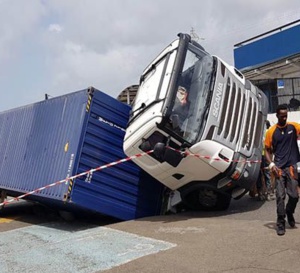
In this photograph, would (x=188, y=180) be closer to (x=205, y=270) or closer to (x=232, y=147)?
(x=232, y=147)

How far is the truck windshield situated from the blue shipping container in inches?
61.2

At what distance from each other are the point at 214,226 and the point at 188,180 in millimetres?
1084

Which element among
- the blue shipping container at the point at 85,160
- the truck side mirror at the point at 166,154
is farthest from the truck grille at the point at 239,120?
the blue shipping container at the point at 85,160

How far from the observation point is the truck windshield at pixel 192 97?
24.0 feet

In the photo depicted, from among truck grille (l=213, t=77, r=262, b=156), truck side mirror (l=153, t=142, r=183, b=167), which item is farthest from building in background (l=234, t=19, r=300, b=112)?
truck side mirror (l=153, t=142, r=183, b=167)

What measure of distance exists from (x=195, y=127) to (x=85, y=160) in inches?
78.8

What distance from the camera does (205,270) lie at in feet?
16.3

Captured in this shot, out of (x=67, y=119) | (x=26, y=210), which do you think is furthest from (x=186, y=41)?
(x=26, y=210)

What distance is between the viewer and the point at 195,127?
7.40 m

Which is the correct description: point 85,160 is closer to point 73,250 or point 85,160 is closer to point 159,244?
point 73,250

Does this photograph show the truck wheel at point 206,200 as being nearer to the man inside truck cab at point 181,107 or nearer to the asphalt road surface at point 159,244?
the asphalt road surface at point 159,244

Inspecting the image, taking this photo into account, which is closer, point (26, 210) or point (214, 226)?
point (214, 226)

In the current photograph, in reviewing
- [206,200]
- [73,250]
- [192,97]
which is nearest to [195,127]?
[192,97]

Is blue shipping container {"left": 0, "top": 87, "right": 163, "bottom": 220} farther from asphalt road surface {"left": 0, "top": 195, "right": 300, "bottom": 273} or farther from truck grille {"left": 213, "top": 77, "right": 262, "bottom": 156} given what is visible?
truck grille {"left": 213, "top": 77, "right": 262, "bottom": 156}
